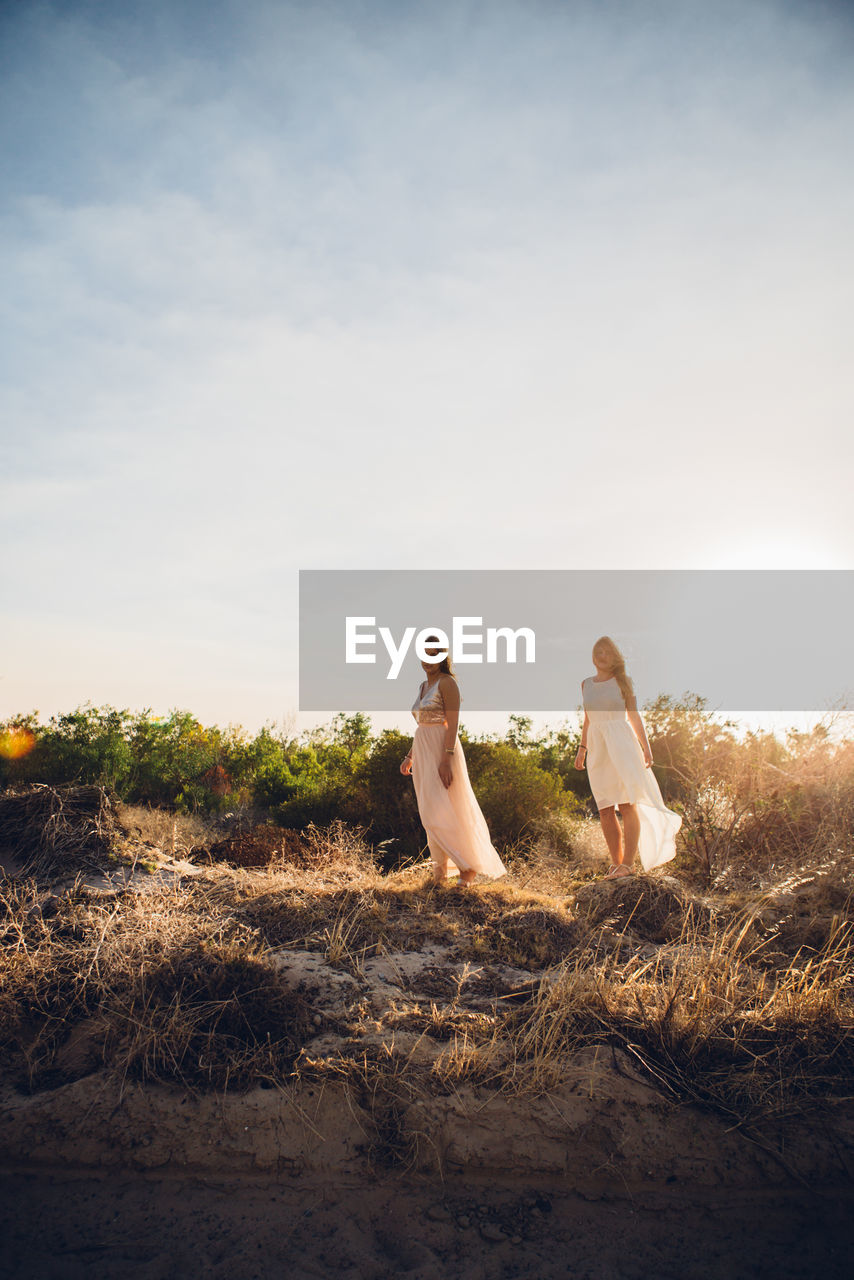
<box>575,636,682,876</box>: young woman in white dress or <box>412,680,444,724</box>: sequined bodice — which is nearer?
<box>412,680,444,724</box>: sequined bodice

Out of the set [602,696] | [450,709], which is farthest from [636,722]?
[450,709]

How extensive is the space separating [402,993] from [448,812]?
2.10m

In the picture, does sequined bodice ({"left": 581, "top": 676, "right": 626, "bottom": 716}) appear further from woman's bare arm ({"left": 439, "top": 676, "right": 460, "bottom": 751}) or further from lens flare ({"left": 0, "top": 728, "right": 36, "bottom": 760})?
lens flare ({"left": 0, "top": 728, "right": 36, "bottom": 760})

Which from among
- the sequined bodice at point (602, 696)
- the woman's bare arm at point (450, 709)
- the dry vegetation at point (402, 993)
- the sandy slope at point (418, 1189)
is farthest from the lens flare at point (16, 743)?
the sandy slope at point (418, 1189)

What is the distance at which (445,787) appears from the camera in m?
5.77

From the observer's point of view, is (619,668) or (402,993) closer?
(402,993)

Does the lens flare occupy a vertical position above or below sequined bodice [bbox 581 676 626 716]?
below

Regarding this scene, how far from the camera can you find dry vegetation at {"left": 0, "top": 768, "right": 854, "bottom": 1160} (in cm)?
307

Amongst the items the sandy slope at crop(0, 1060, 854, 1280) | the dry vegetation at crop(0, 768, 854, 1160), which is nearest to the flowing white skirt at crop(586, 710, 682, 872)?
the dry vegetation at crop(0, 768, 854, 1160)

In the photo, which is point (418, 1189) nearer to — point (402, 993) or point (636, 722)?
point (402, 993)

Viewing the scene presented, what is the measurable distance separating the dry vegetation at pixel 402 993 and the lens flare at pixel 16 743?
1034cm

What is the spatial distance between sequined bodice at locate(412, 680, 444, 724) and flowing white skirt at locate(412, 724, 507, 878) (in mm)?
66

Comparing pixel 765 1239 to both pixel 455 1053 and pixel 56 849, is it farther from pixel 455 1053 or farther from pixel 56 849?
pixel 56 849

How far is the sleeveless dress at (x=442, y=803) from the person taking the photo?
5.75m
